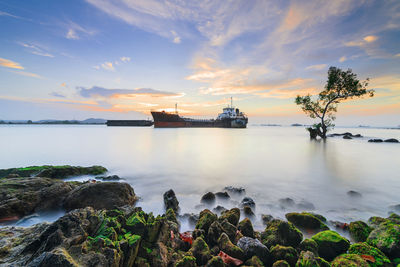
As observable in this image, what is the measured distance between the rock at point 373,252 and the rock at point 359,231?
1160 millimetres

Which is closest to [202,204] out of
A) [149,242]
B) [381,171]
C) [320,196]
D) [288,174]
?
[149,242]

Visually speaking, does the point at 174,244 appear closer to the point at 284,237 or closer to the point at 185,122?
the point at 284,237

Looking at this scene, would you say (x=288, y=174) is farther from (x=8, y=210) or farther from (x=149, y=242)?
(x=8, y=210)

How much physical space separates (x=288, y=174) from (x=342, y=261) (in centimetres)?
850

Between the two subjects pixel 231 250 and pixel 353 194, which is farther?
pixel 353 194

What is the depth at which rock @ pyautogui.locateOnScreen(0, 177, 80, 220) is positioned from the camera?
4516mm

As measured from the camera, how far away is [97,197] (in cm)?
499

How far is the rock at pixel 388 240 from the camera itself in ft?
9.36

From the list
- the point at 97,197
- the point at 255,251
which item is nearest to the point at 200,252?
the point at 255,251

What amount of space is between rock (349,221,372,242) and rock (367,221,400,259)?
581 mm

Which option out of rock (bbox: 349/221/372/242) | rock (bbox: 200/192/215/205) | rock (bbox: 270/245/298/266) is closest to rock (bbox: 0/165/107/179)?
rock (bbox: 200/192/215/205)

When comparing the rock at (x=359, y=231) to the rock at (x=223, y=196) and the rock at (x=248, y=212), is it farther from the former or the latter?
the rock at (x=223, y=196)

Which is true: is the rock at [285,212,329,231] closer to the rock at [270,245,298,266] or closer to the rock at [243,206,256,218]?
the rock at [243,206,256,218]

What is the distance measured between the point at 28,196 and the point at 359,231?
8.33 m
